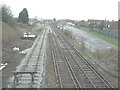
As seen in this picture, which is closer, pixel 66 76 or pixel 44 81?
pixel 44 81

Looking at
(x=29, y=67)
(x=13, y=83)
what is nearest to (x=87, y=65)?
(x=29, y=67)

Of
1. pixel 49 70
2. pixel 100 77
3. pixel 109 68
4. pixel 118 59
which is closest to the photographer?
pixel 100 77

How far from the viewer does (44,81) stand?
14.0m

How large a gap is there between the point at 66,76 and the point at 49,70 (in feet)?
6.43

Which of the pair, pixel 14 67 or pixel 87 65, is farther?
pixel 87 65

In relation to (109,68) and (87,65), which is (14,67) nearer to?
(87,65)

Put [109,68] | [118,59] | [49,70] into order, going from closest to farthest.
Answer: [49,70], [109,68], [118,59]

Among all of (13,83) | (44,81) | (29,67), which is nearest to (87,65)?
(29,67)

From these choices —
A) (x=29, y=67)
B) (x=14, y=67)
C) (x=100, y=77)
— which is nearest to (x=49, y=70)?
(x=29, y=67)

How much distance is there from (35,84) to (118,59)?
10.0 m

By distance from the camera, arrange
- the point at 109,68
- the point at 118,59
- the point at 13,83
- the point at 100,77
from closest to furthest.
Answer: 1. the point at 13,83
2. the point at 100,77
3. the point at 109,68
4. the point at 118,59

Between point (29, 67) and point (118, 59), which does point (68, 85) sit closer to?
point (29, 67)

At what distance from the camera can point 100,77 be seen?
1502 cm

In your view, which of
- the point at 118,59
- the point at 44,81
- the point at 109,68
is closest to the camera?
the point at 44,81
